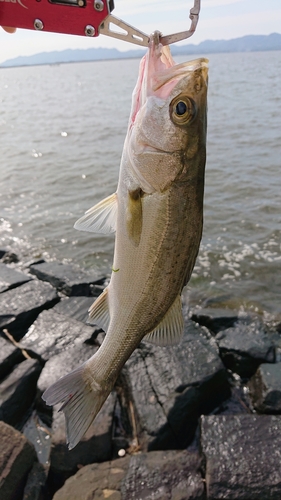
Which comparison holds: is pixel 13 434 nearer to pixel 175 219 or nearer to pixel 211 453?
pixel 211 453

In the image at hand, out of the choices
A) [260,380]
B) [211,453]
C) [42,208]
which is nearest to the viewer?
[211,453]

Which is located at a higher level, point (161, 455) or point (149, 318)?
point (149, 318)

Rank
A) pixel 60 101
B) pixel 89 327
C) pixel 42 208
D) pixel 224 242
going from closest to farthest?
pixel 89 327 → pixel 224 242 → pixel 42 208 → pixel 60 101

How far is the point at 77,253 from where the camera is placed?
371 inches

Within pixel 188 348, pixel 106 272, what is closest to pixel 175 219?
pixel 188 348

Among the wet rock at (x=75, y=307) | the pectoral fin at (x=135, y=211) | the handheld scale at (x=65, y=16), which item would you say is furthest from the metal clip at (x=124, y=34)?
the wet rock at (x=75, y=307)

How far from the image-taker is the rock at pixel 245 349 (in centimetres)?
530

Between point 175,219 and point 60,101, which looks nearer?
point 175,219

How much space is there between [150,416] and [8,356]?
72.8 inches

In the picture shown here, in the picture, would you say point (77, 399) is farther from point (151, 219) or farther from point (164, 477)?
point (164, 477)

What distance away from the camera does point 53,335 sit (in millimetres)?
5426

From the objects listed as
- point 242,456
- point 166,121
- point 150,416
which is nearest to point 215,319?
point 150,416

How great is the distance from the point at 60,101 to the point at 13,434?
34352mm

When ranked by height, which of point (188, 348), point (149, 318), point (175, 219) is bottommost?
point (188, 348)
